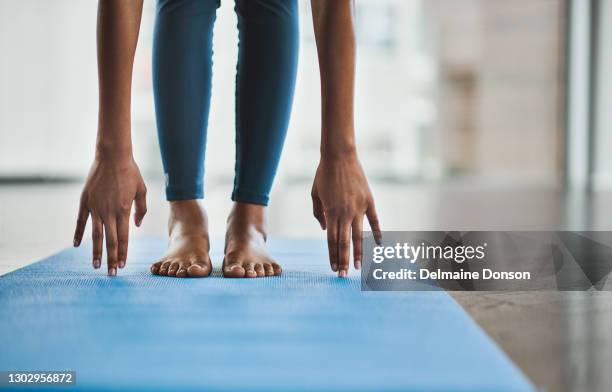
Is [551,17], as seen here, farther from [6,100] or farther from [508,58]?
[6,100]

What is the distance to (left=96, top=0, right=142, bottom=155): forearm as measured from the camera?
109 cm

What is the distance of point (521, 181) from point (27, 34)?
6.15 m

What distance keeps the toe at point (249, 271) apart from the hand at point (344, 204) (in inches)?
6.3

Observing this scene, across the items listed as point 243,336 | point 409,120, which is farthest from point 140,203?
point 409,120

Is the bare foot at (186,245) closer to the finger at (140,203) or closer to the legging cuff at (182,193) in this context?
the legging cuff at (182,193)

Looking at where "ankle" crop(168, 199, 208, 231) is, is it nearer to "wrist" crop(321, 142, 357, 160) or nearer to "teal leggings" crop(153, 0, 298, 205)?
"teal leggings" crop(153, 0, 298, 205)

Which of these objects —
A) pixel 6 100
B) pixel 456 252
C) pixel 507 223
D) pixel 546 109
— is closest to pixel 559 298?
pixel 456 252

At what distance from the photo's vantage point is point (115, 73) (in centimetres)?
110

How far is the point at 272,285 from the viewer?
110 cm

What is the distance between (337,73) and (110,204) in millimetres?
419

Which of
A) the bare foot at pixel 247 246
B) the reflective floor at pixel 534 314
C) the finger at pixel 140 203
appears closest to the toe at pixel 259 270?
the bare foot at pixel 247 246

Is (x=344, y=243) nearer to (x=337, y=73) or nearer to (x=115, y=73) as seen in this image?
(x=337, y=73)

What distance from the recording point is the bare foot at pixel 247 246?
1.19 meters

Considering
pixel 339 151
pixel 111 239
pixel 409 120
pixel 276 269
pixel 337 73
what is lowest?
pixel 409 120
